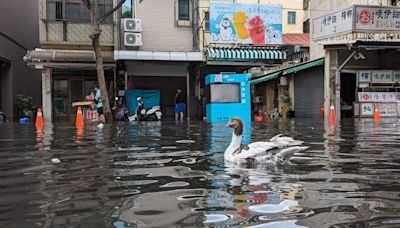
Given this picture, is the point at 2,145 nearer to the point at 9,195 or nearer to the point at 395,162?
the point at 9,195

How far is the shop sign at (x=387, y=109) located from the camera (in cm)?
2381

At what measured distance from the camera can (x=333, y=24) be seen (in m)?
21.0

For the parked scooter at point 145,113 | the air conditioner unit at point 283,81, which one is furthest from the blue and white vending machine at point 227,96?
the air conditioner unit at point 283,81

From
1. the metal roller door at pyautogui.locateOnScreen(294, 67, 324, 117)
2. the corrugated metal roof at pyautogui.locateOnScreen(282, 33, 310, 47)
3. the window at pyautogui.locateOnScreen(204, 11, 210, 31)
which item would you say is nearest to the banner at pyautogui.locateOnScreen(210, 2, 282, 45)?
the window at pyautogui.locateOnScreen(204, 11, 210, 31)

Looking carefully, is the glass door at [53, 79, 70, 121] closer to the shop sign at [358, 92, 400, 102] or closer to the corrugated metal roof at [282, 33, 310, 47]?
the shop sign at [358, 92, 400, 102]

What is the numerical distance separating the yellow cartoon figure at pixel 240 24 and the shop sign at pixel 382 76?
719cm

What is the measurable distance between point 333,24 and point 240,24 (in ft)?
16.8

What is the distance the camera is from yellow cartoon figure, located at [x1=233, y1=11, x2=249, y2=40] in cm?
2391

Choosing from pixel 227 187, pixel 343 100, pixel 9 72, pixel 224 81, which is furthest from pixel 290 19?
pixel 227 187

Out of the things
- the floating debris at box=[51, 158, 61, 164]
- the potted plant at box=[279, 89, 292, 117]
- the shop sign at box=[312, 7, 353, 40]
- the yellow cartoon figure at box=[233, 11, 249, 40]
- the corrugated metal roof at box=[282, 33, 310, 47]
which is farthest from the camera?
the corrugated metal roof at box=[282, 33, 310, 47]

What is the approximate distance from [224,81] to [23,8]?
15.3 metres

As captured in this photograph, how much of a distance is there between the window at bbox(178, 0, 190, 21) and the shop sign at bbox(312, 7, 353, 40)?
23.9 feet

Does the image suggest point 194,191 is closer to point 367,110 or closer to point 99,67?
point 99,67

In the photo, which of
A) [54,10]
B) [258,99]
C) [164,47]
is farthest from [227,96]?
[258,99]
